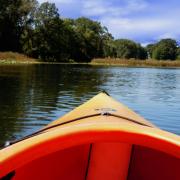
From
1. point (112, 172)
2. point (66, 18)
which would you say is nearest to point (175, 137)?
point (112, 172)

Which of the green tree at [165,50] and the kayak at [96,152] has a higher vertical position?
the kayak at [96,152]

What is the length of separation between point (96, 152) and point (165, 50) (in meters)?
177

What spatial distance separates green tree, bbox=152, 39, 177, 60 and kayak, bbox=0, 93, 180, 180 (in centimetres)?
17384

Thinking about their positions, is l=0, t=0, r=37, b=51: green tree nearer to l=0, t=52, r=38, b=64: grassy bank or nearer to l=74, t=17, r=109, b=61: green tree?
l=0, t=52, r=38, b=64: grassy bank

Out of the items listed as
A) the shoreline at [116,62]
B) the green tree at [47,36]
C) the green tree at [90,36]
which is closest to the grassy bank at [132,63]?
the shoreline at [116,62]

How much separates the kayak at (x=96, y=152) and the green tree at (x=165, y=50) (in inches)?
6844

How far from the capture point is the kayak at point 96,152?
3.09 metres

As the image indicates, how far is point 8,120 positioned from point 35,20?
80801 mm

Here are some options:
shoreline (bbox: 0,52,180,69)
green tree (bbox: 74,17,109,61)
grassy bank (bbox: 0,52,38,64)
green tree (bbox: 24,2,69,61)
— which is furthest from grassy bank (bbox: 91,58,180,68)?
grassy bank (bbox: 0,52,38,64)

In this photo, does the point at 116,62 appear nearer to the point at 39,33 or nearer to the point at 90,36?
the point at 90,36

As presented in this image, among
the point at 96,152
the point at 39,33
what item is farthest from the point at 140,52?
the point at 96,152

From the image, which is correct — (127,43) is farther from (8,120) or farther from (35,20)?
(8,120)

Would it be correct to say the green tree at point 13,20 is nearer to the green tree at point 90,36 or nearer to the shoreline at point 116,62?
the shoreline at point 116,62

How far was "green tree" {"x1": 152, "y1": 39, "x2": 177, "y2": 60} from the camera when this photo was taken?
178 metres
